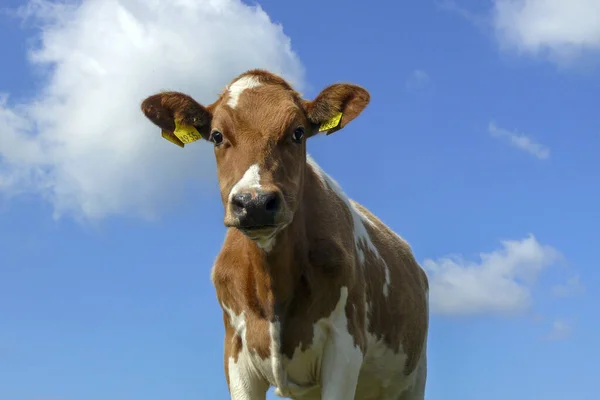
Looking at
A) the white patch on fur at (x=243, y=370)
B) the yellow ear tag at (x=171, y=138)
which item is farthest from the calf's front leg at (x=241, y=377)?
the yellow ear tag at (x=171, y=138)

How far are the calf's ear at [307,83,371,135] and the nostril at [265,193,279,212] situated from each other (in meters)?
1.69

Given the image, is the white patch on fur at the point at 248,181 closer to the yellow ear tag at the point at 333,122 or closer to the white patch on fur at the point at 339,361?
the yellow ear tag at the point at 333,122

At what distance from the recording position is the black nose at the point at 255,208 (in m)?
8.65

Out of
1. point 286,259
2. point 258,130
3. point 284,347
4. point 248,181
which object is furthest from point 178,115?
point 284,347

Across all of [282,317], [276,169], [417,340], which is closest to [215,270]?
[282,317]

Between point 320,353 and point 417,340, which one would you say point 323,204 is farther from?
point 417,340

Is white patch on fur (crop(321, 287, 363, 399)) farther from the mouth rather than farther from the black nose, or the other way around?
the black nose

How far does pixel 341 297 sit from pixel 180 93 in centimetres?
284

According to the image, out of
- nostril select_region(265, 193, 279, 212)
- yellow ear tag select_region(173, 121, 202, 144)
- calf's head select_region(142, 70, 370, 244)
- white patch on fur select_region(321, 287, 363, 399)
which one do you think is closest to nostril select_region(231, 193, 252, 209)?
calf's head select_region(142, 70, 370, 244)

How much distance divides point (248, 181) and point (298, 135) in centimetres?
112

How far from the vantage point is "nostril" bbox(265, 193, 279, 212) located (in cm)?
870

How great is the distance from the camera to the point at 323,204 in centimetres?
1063

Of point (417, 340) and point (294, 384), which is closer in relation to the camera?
point (294, 384)

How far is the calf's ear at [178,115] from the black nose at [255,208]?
185 cm
